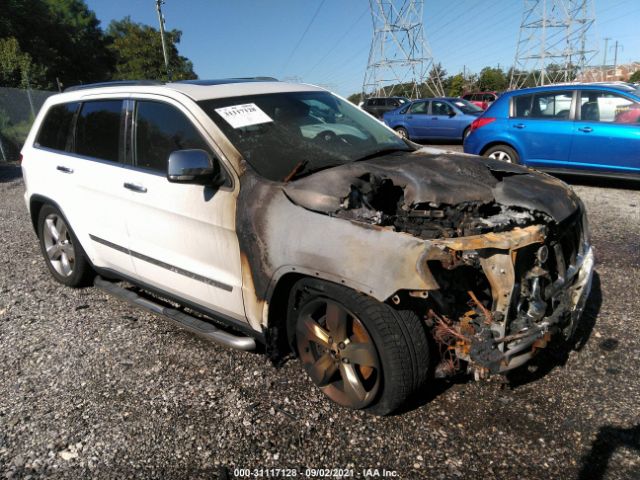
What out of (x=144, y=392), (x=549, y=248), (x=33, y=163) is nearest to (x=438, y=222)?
(x=549, y=248)

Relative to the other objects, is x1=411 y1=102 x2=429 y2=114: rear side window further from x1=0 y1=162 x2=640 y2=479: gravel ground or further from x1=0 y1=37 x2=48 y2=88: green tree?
x1=0 y1=37 x2=48 y2=88: green tree

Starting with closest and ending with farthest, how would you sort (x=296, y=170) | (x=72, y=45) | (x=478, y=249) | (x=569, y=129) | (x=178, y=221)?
(x=478, y=249) → (x=296, y=170) → (x=178, y=221) → (x=569, y=129) → (x=72, y=45)

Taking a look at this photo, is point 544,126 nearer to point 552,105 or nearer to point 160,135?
point 552,105

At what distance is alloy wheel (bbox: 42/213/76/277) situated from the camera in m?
4.35

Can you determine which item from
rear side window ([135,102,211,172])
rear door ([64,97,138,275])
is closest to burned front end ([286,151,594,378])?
rear side window ([135,102,211,172])

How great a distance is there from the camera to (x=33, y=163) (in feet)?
14.4

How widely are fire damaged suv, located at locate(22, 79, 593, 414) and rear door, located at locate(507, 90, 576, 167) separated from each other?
196 inches

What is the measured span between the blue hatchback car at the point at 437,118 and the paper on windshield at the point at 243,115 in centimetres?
1205

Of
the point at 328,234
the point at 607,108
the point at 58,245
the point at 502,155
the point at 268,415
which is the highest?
the point at 607,108

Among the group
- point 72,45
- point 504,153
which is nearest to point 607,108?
point 504,153

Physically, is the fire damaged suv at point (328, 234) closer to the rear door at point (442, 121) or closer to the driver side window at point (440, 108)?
the rear door at point (442, 121)

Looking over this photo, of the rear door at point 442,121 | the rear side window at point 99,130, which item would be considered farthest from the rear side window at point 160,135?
the rear door at point 442,121

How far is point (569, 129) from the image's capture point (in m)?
7.51

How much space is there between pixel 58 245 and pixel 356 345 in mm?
3332
